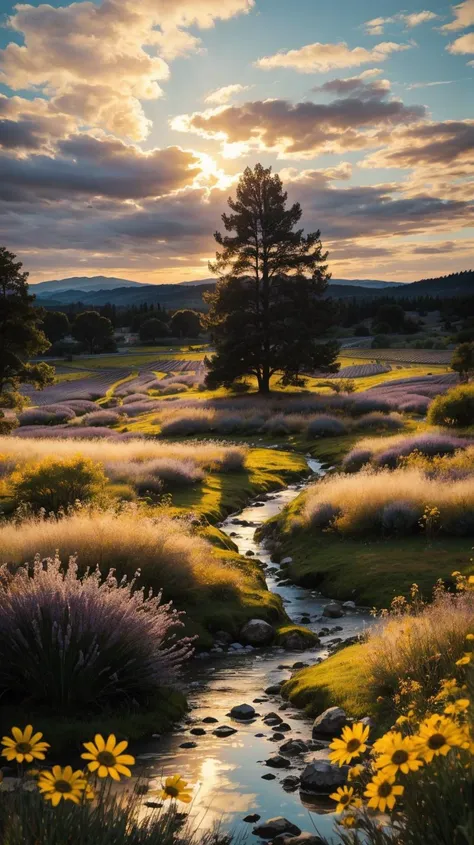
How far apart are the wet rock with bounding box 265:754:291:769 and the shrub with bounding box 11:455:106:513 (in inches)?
411

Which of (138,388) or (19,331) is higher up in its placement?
(19,331)

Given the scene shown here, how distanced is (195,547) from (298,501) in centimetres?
687

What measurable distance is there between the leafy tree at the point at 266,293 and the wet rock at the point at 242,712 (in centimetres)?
4257

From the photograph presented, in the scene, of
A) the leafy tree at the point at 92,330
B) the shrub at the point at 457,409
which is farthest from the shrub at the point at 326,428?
the leafy tree at the point at 92,330

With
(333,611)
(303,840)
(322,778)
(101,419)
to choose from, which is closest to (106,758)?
(303,840)

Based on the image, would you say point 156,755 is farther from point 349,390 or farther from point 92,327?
point 92,327

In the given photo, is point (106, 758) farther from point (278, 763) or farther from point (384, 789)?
point (278, 763)

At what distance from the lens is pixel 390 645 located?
7844 mm

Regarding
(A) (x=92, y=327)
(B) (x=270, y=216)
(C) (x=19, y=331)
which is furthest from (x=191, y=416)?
(A) (x=92, y=327)

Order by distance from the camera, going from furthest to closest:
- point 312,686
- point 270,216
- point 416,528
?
point 270,216
point 416,528
point 312,686

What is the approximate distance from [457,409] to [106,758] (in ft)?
96.0

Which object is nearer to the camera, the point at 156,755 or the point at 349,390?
the point at 156,755

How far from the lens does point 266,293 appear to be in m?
52.1

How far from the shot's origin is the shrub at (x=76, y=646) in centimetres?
777
